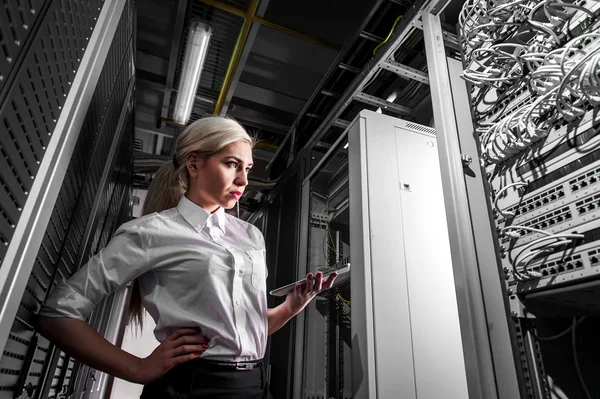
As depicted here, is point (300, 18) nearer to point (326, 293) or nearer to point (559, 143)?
point (326, 293)

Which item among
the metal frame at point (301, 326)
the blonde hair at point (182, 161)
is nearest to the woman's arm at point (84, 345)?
the blonde hair at point (182, 161)

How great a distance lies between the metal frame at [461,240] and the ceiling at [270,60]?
0.89 metres

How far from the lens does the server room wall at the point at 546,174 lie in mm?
813

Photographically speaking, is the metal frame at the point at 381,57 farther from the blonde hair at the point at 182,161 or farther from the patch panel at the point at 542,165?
the blonde hair at the point at 182,161

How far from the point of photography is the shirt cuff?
81 cm

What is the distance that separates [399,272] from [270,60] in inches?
86.6

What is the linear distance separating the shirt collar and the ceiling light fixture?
1510 mm

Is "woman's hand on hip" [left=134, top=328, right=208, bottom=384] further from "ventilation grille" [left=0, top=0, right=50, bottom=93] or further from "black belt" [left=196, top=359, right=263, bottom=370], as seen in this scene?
"ventilation grille" [left=0, top=0, right=50, bottom=93]

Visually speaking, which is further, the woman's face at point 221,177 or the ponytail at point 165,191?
the ponytail at point 165,191

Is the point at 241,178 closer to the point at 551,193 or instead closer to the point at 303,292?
the point at 303,292

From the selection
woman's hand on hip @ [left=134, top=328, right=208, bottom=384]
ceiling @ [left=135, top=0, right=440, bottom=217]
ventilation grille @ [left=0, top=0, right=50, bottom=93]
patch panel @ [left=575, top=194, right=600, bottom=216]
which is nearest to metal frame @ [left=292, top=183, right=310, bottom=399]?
ceiling @ [left=135, top=0, right=440, bottom=217]

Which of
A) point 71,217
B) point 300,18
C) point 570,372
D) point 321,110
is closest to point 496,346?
point 570,372

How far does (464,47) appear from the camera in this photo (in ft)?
4.11

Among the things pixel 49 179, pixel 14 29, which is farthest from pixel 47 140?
pixel 14 29
